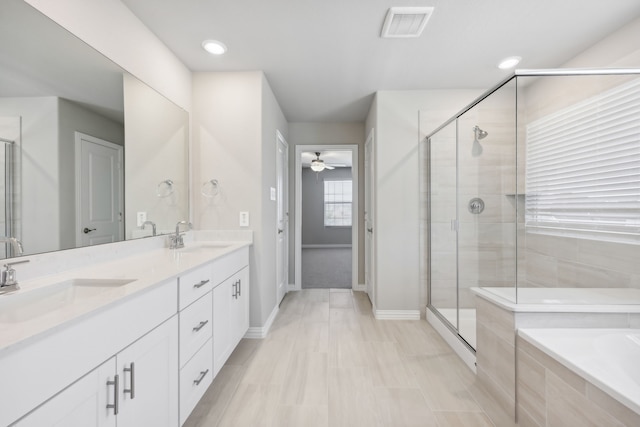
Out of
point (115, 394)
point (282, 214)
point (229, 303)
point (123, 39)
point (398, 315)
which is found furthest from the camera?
point (282, 214)

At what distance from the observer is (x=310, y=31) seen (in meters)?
2.07

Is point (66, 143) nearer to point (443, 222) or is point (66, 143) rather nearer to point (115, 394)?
point (115, 394)

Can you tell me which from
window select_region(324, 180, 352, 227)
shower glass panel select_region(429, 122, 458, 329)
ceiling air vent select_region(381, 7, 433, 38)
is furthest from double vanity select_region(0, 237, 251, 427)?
window select_region(324, 180, 352, 227)

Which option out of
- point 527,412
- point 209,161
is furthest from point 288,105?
point 527,412

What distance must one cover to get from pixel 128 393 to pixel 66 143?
1124 mm

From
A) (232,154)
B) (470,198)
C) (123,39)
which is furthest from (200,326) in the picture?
(470,198)

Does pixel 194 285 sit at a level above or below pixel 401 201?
below

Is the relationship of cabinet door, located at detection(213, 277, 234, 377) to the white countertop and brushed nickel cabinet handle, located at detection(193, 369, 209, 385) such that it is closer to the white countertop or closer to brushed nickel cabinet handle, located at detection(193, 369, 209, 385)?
brushed nickel cabinet handle, located at detection(193, 369, 209, 385)

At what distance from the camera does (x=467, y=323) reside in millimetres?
2324

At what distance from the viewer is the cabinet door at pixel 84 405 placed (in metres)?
0.72

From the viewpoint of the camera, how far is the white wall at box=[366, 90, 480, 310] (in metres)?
3.08

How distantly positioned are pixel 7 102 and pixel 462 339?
2976 millimetres

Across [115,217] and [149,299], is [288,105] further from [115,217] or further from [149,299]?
[149,299]

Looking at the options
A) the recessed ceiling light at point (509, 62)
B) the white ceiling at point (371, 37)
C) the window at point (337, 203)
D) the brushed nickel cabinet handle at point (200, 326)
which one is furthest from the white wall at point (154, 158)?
the window at point (337, 203)
